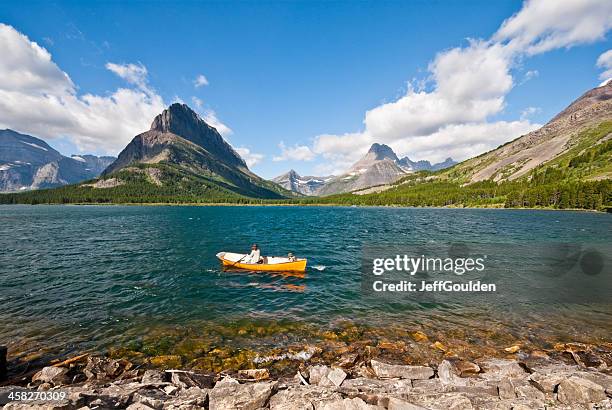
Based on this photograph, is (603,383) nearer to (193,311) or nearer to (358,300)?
(358,300)

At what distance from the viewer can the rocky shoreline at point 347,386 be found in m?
11.0

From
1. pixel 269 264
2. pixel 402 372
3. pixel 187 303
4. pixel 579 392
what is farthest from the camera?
pixel 269 264

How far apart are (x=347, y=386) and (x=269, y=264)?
2522 centimetres

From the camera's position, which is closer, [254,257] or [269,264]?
[269,264]

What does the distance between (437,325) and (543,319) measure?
9.23 meters

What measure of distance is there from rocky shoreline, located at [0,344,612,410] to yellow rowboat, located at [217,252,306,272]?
19365mm

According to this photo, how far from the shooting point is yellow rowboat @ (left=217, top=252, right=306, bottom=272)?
35875 millimetres

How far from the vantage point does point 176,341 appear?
770 inches

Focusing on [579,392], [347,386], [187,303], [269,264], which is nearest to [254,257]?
[269,264]

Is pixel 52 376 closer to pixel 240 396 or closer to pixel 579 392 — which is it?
pixel 240 396

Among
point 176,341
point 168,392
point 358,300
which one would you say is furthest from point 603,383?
point 176,341

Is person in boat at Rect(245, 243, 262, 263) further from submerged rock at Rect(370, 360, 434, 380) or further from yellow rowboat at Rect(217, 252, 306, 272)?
submerged rock at Rect(370, 360, 434, 380)

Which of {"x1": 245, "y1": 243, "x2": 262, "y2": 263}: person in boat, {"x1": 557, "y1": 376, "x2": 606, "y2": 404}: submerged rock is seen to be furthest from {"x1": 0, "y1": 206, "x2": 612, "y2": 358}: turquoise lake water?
{"x1": 557, "y1": 376, "x2": 606, "y2": 404}: submerged rock

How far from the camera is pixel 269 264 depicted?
1460 inches
